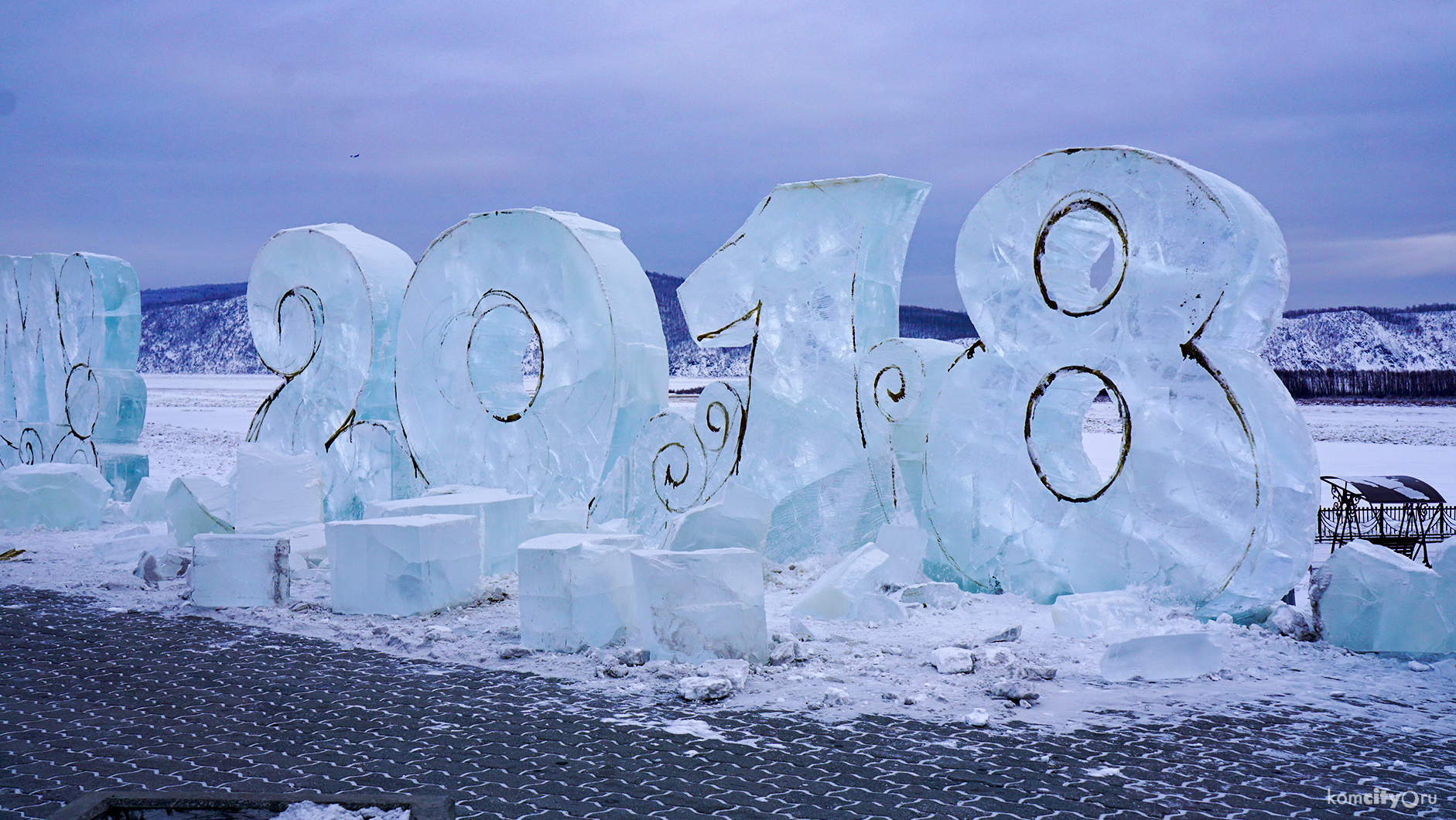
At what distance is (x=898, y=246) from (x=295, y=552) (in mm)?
5024

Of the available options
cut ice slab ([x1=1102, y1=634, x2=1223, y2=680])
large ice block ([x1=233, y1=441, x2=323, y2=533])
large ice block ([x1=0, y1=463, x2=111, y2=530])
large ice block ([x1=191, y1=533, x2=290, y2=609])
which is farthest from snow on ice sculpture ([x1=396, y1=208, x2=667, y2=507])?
cut ice slab ([x1=1102, y1=634, x2=1223, y2=680])

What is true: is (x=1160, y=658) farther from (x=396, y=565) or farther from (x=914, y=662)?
(x=396, y=565)

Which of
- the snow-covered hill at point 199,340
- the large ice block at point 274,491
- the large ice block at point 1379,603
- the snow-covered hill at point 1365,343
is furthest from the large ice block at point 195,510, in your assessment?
the snow-covered hill at point 199,340

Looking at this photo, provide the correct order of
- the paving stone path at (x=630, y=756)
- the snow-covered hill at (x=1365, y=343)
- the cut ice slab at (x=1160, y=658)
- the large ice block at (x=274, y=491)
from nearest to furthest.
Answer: the paving stone path at (x=630, y=756)
the cut ice slab at (x=1160, y=658)
the large ice block at (x=274, y=491)
the snow-covered hill at (x=1365, y=343)

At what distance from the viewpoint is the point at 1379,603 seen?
4.91m

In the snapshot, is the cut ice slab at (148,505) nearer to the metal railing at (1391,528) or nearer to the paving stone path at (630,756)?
the paving stone path at (630,756)

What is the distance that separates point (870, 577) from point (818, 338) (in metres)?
1.90

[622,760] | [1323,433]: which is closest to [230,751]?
[622,760]

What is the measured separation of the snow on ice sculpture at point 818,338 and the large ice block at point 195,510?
4258 mm

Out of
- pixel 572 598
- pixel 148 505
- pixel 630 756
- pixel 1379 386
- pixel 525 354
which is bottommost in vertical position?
pixel 630 756

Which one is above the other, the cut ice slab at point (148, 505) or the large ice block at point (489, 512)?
the large ice block at point (489, 512)

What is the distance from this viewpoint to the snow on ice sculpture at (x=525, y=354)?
7.79 meters

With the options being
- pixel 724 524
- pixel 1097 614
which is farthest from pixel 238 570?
pixel 1097 614

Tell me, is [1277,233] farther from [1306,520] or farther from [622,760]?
[622,760]
